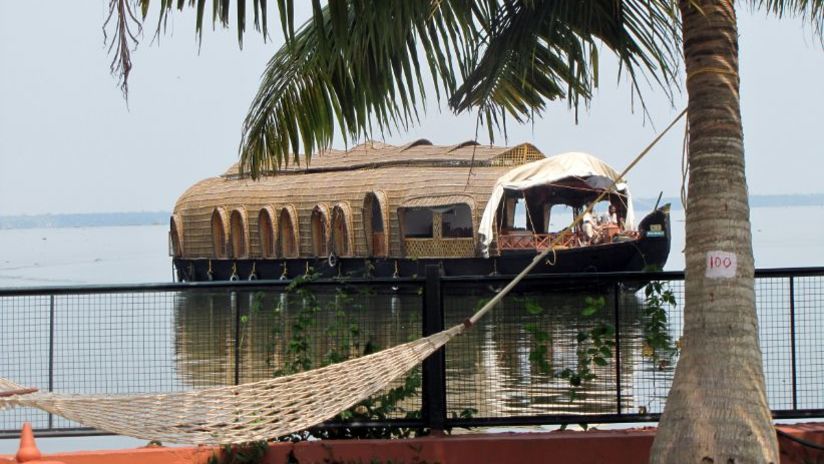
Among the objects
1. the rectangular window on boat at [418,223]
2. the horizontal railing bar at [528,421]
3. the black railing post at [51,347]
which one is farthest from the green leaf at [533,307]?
the rectangular window on boat at [418,223]

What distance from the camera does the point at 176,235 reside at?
43.3m

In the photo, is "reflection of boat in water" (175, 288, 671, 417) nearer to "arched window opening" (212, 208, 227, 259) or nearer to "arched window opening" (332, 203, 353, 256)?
"arched window opening" (332, 203, 353, 256)

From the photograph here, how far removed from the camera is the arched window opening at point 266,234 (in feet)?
126

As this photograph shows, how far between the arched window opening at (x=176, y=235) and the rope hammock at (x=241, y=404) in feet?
124

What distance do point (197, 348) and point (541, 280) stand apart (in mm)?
3127

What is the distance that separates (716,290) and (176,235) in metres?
39.8

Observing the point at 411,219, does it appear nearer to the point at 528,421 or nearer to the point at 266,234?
the point at 266,234

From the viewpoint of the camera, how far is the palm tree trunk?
4852 mm

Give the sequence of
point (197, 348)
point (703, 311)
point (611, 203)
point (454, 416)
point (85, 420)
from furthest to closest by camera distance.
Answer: point (611, 203) < point (197, 348) < point (454, 416) < point (85, 420) < point (703, 311)

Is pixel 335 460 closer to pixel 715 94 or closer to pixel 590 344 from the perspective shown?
pixel 590 344

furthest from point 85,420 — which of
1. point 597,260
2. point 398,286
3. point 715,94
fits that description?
point 597,260

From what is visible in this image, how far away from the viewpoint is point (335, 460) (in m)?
6.34

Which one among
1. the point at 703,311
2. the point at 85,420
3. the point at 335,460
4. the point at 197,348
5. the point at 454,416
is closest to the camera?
the point at 703,311

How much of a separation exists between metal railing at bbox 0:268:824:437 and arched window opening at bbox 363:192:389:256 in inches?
1021
